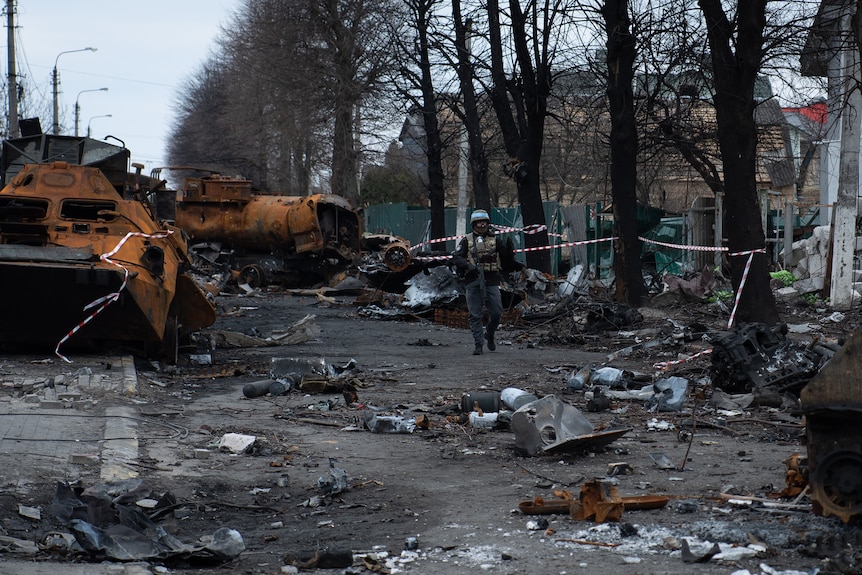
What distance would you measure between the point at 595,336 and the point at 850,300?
4686 mm

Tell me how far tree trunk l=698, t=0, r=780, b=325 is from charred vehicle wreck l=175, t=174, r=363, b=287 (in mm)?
14706

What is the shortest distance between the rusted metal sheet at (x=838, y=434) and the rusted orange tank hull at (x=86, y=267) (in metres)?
8.02

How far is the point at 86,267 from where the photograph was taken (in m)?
11.1

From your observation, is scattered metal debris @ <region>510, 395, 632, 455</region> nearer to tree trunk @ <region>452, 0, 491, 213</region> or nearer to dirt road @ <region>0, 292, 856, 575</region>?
dirt road @ <region>0, 292, 856, 575</region>

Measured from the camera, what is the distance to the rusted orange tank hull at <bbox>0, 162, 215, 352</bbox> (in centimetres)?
1111

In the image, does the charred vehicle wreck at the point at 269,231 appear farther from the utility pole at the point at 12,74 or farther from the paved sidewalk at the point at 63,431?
the paved sidewalk at the point at 63,431

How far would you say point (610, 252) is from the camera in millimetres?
26391

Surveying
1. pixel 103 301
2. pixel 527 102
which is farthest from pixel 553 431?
pixel 527 102

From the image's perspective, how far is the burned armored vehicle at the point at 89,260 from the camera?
11.1 metres

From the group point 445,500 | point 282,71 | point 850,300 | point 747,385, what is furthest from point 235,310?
point 282,71

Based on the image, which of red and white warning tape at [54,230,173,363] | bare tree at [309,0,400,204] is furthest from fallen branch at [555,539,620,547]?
bare tree at [309,0,400,204]

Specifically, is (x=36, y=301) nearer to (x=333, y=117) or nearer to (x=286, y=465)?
(x=286, y=465)

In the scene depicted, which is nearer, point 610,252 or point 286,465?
point 286,465

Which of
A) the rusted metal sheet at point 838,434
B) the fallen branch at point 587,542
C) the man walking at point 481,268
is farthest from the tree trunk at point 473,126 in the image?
the fallen branch at point 587,542
